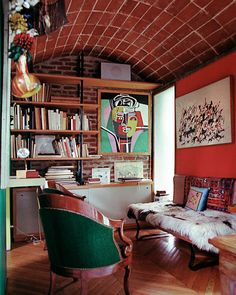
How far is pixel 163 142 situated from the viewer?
16.9ft

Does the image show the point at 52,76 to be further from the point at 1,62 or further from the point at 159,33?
the point at 1,62

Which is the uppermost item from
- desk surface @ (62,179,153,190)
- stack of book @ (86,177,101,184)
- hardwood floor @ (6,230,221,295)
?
stack of book @ (86,177,101,184)

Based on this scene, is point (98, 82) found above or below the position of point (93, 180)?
above

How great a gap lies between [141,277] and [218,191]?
53.4 inches

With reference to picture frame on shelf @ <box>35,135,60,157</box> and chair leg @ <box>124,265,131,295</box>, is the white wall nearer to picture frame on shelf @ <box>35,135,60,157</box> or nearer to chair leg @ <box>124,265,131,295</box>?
picture frame on shelf @ <box>35,135,60,157</box>

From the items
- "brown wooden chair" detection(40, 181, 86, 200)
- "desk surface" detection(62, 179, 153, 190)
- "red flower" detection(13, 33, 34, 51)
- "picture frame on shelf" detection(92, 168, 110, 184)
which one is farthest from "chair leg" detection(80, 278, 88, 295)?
"picture frame on shelf" detection(92, 168, 110, 184)

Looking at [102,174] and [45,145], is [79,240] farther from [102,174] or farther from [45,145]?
[102,174]

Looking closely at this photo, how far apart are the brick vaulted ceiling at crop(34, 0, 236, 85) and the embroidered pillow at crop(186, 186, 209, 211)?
5.48ft

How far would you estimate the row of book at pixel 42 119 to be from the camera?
13.9 feet

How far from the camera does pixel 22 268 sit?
10.0ft

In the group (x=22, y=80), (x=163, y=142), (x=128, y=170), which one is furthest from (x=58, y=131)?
(x=22, y=80)

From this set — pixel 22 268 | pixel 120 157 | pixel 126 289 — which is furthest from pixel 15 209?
pixel 126 289

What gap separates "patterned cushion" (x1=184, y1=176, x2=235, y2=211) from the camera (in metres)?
3.34

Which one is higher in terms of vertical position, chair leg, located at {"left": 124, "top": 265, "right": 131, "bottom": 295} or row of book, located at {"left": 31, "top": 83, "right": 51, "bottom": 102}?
row of book, located at {"left": 31, "top": 83, "right": 51, "bottom": 102}
